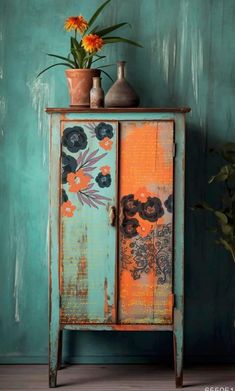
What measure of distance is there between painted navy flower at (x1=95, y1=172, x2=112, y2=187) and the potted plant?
0.42 meters

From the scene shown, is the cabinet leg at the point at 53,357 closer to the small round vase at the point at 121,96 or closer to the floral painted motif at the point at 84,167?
the floral painted motif at the point at 84,167

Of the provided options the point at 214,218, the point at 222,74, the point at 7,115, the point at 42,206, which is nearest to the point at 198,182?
the point at 214,218

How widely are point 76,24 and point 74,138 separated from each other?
612mm

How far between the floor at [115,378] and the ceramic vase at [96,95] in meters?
1.43

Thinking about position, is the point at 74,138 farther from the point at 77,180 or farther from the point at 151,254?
the point at 151,254

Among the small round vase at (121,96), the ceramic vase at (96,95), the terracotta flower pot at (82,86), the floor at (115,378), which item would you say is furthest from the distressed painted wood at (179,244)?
the terracotta flower pot at (82,86)

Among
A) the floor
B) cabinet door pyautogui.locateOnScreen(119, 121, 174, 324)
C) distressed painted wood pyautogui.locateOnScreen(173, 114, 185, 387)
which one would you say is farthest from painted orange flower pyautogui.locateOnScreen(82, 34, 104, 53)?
the floor

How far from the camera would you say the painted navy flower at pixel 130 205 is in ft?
11.8

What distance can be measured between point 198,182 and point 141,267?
2.37ft

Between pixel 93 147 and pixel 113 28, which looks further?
pixel 113 28

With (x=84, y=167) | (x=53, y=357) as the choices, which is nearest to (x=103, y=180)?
(x=84, y=167)

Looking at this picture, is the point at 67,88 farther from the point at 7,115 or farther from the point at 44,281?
the point at 44,281

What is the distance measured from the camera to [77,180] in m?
3.59

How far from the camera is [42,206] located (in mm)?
4062
